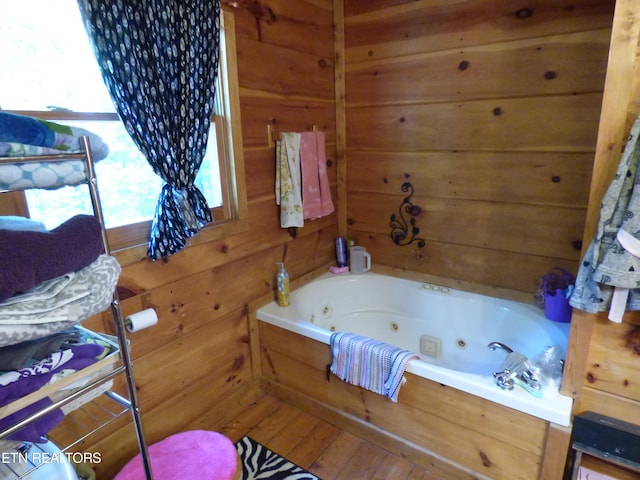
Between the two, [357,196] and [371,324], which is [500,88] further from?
[371,324]

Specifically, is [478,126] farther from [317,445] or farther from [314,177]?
[317,445]

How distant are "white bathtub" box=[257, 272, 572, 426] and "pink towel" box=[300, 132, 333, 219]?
1.50 ft

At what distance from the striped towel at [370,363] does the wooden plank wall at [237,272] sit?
57 centimetres

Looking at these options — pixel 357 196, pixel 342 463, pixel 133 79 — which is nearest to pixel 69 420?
pixel 342 463

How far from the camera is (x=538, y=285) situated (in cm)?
208

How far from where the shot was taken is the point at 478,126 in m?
2.09

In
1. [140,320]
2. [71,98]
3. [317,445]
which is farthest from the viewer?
[317,445]

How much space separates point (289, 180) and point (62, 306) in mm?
1531

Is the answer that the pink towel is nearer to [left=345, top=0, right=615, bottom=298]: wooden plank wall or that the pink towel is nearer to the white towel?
the white towel

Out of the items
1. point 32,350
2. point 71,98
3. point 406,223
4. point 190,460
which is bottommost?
point 190,460

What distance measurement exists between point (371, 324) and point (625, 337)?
4.69 feet

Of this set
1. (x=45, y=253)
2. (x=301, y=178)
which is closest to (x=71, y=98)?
(x=45, y=253)

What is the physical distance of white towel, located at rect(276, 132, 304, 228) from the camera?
84.0 inches

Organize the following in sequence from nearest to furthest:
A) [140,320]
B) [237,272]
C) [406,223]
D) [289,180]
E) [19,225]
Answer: [19,225]
[140,320]
[237,272]
[289,180]
[406,223]
